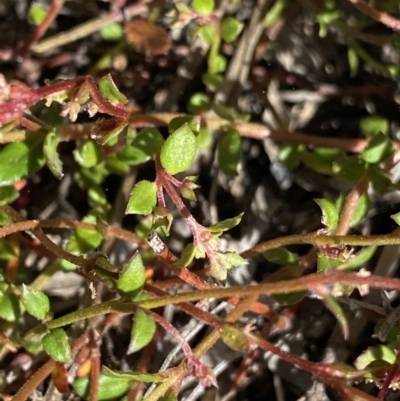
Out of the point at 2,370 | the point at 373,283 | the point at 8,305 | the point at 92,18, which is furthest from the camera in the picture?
the point at 92,18

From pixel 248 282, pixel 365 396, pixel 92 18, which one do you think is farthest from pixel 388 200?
pixel 92 18

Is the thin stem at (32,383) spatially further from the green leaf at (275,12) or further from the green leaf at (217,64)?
the green leaf at (275,12)

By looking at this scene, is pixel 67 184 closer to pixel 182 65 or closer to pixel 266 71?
pixel 182 65

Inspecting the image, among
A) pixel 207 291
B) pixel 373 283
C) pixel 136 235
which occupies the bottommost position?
pixel 136 235

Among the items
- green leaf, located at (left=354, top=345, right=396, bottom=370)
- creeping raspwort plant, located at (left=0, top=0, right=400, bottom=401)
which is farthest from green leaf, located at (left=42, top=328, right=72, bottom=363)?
green leaf, located at (left=354, top=345, right=396, bottom=370)

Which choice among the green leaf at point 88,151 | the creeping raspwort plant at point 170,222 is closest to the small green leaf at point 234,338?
the creeping raspwort plant at point 170,222

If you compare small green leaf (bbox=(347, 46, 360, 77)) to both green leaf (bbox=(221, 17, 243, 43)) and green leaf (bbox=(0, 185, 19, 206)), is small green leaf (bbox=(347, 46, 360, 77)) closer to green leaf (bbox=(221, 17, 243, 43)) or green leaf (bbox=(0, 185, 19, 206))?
green leaf (bbox=(221, 17, 243, 43))
